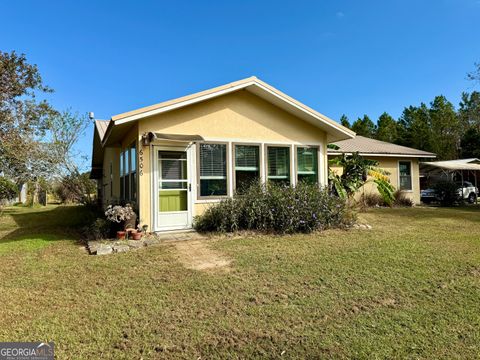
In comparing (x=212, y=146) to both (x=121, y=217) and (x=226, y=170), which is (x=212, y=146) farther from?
(x=121, y=217)

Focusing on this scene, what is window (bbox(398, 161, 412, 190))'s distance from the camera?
1838 cm

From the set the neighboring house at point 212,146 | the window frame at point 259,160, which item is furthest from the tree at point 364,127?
the window frame at point 259,160

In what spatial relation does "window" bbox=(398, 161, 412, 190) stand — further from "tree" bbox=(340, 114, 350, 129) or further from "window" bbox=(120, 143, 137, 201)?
"tree" bbox=(340, 114, 350, 129)

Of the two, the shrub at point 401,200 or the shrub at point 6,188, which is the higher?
the shrub at point 6,188

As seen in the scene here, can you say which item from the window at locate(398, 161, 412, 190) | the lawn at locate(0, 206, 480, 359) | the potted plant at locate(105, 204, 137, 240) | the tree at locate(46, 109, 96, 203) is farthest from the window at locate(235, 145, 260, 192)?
the tree at locate(46, 109, 96, 203)

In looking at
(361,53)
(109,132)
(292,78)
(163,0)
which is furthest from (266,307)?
(292,78)

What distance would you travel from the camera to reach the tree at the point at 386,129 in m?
41.0

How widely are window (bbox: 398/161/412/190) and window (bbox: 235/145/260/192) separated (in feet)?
41.4

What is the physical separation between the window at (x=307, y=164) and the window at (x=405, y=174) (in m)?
10.4

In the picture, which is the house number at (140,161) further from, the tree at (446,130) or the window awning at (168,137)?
the tree at (446,130)

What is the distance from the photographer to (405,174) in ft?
60.9

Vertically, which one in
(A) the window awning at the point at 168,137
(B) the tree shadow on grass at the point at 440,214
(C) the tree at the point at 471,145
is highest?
(C) the tree at the point at 471,145

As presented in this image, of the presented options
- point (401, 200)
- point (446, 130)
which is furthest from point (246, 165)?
point (446, 130)

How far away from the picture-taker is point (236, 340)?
316 cm
